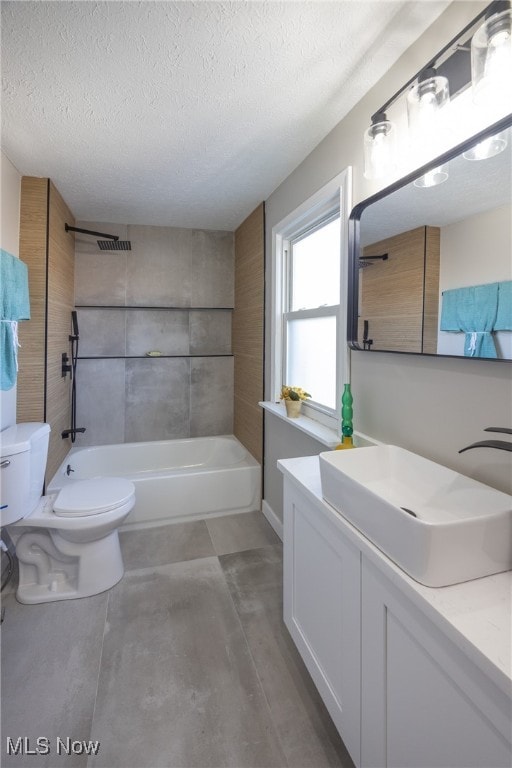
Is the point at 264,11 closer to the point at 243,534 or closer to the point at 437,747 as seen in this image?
the point at 437,747

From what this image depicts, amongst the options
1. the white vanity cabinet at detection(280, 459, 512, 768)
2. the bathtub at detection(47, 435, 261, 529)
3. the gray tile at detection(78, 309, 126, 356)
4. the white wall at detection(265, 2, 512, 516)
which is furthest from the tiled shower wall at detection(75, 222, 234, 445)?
the white vanity cabinet at detection(280, 459, 512, 768)

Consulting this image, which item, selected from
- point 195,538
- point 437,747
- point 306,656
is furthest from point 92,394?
point 437,747

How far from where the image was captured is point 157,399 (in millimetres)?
3477

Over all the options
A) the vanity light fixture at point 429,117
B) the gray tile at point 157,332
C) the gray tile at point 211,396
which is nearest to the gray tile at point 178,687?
the gray tile at point 211,396

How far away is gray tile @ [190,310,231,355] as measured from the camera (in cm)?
357

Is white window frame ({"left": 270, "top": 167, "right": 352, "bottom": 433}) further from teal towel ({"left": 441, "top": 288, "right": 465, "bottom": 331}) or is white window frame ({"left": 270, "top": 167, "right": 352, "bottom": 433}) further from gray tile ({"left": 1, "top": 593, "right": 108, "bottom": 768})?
gray tile ({"left": 1, "top": 593, "right": 108, "bottom": 768})

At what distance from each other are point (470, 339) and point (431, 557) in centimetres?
62

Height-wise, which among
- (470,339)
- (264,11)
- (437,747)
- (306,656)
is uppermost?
(264,11)

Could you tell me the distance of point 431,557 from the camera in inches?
28.9

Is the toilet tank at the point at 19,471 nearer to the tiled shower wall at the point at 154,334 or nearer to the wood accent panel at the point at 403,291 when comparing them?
the tiled shower wall at the point at 154,334

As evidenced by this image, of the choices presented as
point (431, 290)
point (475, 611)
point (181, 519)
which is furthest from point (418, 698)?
point (181, 519)

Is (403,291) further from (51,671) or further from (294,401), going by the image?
(51,671)

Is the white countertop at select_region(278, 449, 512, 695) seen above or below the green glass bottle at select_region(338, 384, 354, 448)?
below

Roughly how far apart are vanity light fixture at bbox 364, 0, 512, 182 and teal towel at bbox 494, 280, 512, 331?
0.36 metres
